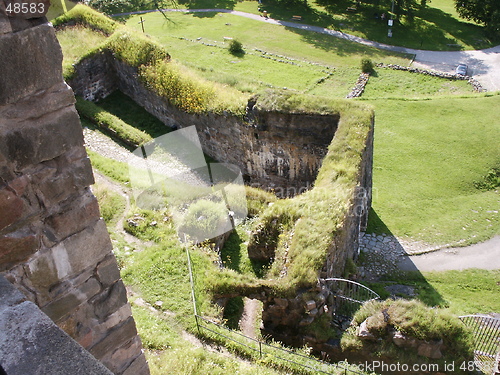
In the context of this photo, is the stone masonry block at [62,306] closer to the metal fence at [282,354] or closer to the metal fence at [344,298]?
the metal fence at [282,354]

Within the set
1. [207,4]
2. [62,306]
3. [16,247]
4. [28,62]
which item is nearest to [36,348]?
[16,247]

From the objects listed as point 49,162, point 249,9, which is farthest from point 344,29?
point 49,162

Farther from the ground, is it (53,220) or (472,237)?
(53,220)

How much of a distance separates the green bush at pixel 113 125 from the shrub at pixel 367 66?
14.8 m

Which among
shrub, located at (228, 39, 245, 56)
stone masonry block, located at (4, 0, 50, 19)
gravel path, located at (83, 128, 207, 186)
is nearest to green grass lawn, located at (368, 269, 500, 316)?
gravel path, located at (83, 128, 207, 186)

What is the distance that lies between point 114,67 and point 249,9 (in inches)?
874

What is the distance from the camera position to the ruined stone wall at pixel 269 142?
13.2m

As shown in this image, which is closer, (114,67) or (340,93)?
(114,67)

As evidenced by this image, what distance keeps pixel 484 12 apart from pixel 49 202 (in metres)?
37.3

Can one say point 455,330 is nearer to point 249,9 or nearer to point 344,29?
point 344,29

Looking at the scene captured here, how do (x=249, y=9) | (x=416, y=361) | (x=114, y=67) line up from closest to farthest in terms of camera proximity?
1. (x=416, y=361)
2. (x=114, y=67)
3. (x=249, y=9)

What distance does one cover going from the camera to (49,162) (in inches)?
124

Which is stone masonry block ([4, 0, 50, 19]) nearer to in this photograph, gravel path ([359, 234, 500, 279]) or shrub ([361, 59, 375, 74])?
gravel path ([359, 234, 500, 279])

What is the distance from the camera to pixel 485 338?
364 inches
